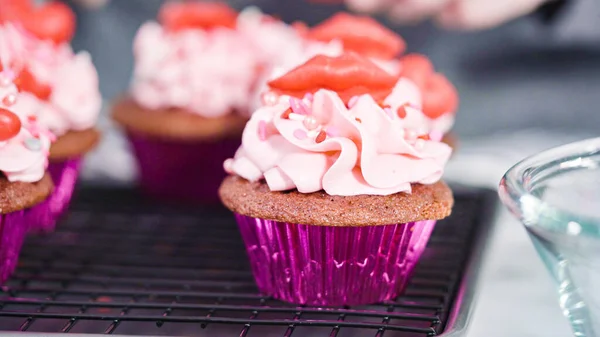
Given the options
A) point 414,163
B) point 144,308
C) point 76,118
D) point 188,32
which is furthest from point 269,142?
point 188,32

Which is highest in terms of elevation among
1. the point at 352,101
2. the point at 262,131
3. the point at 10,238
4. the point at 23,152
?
the point at 352,101

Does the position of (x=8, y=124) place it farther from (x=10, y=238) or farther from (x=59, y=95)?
(x=59, y=95)

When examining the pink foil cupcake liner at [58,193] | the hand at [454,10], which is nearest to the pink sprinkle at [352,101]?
the pink foil cupcake liner at [58,193]

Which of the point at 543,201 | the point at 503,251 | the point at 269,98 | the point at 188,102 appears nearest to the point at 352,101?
the point at 269,98

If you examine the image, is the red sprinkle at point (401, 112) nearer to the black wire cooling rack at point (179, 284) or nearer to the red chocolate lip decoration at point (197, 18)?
the black wire cooling rack at point (179, 284)

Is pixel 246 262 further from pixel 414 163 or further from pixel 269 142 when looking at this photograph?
pixel 414 163

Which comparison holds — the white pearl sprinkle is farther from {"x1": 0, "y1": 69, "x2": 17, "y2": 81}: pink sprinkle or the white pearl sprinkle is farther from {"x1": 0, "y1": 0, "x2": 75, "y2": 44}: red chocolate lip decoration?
{"x1": 0, "y1": 0, "x2": 75, "y2": 44}: red chocolate lip decoration
